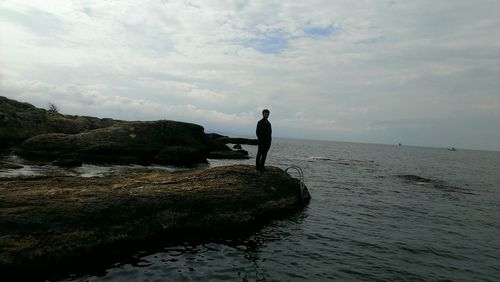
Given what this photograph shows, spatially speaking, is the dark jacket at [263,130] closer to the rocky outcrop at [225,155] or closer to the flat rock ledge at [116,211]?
the flat rock ledge at [116,211]

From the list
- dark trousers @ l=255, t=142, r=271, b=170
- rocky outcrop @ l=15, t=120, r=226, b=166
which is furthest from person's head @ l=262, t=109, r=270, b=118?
rocky outcrop @ l=15, t=120, r=226, b=166

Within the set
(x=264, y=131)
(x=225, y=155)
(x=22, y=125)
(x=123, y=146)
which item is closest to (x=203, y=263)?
(x=264, y=131)

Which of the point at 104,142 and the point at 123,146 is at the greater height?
the point at 104,142

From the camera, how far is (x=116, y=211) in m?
11.2

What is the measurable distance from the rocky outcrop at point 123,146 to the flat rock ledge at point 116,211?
1910 centimetres

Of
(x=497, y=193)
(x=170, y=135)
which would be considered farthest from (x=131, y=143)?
(x=497, y=193)

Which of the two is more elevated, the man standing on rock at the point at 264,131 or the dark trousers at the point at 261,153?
the man standing on rock at the point at 264,131

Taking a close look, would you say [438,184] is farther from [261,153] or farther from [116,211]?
[116,211]

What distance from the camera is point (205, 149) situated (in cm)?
4400

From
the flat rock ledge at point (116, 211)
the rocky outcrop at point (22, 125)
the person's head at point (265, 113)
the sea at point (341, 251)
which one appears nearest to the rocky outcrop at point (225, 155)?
the rocky outcrop at point (22, 125)

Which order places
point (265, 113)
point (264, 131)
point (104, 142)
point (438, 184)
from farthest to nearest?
point (438, 184) < point (104, 142) < point (264, 131) < point (265, 113)

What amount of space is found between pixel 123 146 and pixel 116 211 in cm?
2618

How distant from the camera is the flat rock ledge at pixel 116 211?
30.0 ft

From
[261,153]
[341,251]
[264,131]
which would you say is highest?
[264,131]
